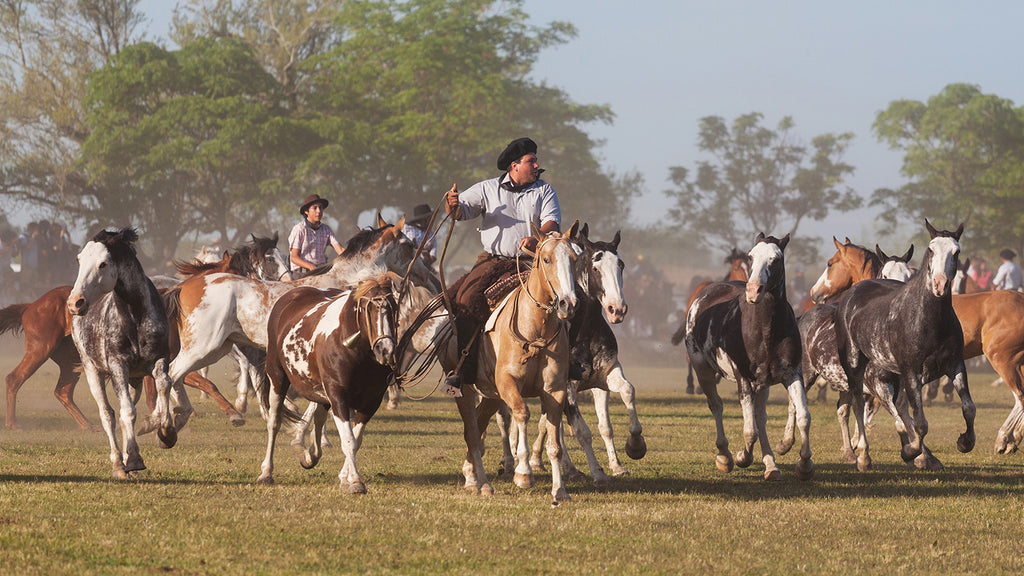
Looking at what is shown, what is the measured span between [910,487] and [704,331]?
8.76 feet

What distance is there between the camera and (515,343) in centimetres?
970

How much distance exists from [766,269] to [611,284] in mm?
2492

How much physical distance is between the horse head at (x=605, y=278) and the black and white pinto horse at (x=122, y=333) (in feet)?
12.9

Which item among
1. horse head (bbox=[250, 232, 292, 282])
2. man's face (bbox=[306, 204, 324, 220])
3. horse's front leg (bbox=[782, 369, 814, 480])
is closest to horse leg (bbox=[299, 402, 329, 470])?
horse's front leg (bbox=[782, 369, 814, 480])

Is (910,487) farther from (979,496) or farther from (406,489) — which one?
(406,489)

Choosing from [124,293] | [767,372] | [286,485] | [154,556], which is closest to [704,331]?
[767,372]

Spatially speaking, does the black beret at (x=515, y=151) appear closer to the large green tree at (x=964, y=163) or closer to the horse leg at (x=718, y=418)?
the horse leg at (x=718, y=418)

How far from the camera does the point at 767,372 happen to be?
1152 centimetres

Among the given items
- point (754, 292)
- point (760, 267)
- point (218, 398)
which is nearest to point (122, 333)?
point (218, 398)

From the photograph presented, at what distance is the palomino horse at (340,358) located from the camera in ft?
32.3

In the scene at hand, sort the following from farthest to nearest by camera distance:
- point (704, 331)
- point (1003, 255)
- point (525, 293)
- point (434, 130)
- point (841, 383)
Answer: point (434, 130), point (1003, 255), point (841, 383), point (704, 331), point (525, 293)

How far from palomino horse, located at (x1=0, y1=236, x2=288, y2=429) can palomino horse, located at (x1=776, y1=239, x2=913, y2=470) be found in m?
6.54

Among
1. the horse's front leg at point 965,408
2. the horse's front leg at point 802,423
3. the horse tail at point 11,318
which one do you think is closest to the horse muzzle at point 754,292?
the horse's front leg at point 802,423

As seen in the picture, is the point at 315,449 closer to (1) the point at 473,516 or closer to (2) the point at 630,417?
(1) the point at 473,516
